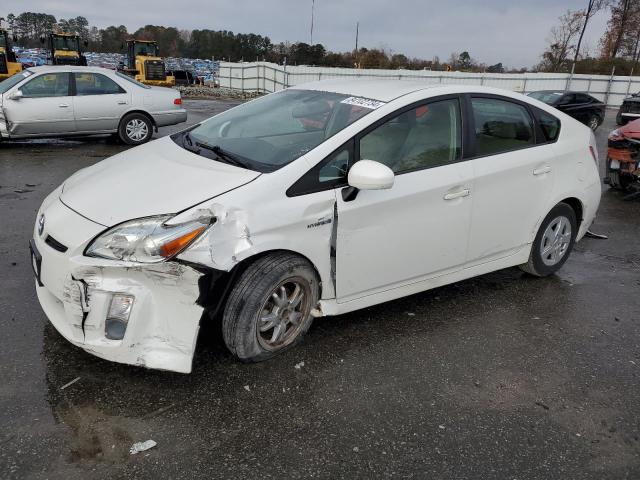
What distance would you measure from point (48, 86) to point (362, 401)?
9.28 m

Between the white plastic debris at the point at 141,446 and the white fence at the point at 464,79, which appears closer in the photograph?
the white plastic debris at the point at 141,446

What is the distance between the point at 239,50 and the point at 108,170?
271 ft

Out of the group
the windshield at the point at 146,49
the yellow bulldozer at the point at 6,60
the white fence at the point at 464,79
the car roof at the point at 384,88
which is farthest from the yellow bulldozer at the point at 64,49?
the car roof at the point at 384,88

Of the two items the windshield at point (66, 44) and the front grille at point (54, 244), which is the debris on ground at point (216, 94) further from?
the front grille at point (54, 244)

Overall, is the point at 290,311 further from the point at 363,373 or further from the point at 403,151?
the point at 403,151

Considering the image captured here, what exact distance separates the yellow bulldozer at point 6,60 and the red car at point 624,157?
21.6 meters

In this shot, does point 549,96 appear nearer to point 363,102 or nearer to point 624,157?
point 624,157

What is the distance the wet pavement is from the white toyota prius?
0.26 meters

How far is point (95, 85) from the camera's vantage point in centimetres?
1013

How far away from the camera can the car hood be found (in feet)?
9.26

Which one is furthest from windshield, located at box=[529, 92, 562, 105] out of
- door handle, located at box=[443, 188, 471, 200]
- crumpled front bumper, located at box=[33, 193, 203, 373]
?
crumpled front bumper, located at box=[33, 193, 203, 373]

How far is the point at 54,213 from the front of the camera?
120 inches

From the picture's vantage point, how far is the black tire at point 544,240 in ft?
14.4

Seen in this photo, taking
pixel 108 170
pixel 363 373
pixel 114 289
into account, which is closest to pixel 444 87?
pixel 363 373
